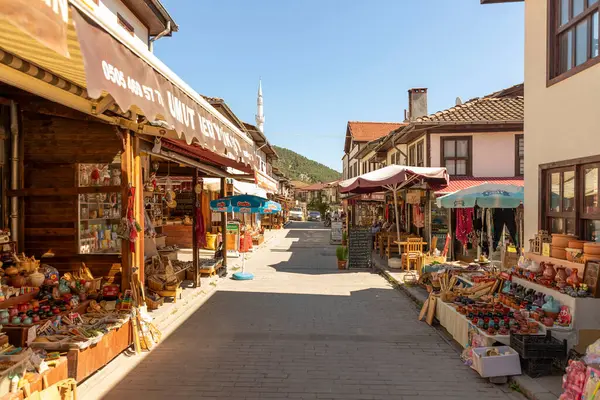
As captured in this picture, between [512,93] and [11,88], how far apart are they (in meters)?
19.5

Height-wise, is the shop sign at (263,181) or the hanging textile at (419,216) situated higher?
the shop sign at (263,181)

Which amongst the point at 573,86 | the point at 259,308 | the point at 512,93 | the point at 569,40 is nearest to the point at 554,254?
the point at 573,86

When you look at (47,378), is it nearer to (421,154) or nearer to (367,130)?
(421,154)

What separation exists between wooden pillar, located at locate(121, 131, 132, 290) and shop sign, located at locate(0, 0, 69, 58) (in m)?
3.68

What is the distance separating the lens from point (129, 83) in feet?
10.2

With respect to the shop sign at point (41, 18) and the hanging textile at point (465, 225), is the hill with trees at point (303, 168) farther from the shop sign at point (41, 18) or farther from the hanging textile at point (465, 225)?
the shop sign at point (41, 18)

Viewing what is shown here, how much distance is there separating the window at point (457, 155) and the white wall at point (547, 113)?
8.46 meters

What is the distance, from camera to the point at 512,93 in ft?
64.3

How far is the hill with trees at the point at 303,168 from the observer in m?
131

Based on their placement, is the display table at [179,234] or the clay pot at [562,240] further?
the display table at [179,234]

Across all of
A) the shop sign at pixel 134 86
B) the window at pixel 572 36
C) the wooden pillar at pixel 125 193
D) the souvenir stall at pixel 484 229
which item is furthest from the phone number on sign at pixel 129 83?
the souvenir stall at pixel 484 229

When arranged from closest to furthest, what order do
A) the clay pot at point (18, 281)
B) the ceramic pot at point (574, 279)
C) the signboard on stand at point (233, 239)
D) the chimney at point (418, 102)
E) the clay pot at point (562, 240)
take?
1. the clay pot at point (18, 281)
2. the ceramic pot at point (574, 279)
3. the clay pot at point (562, 240)
4. the signboard on stand at point (233, 239)
5. the chimney at point (418, 102)

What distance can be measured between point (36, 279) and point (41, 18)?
449 centimetres

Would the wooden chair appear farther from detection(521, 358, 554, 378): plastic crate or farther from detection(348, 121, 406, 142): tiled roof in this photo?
detection(348, 121, 406, 142): tiled roof
